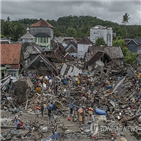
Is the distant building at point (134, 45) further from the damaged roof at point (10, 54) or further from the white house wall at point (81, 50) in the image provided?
the damaged roof at point (10, 54)

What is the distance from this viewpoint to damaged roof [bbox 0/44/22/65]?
22875 millimetres

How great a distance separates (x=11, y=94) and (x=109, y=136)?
30.5 feet

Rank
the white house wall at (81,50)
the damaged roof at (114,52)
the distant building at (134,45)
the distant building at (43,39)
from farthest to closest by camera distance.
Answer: the distant building at (134,45), the distant building at (43,39), the white house wall at (81,50), the damaged roof at (114,52)

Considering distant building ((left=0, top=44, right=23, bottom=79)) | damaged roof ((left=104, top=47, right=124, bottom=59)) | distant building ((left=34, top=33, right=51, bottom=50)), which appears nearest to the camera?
distant building ((left=0, top=44, right=23, bottom=79))

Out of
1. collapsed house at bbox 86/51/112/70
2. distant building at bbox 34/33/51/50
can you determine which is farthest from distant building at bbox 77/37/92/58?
collapsed house at bbox 86/51/112/70

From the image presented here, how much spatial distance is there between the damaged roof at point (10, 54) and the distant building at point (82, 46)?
2348 centimetres

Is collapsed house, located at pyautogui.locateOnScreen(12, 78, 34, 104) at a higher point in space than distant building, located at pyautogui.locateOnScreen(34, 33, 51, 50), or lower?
lower

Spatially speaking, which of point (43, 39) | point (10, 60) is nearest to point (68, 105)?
point (10, 60)

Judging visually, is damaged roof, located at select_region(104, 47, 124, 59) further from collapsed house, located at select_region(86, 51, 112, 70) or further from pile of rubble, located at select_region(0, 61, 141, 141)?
pile of rubble, located at select_region(0, 61, 141, 141)

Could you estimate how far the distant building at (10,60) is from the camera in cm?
2240

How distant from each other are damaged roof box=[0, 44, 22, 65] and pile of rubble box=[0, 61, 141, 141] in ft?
10.6

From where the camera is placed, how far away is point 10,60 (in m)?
23.0

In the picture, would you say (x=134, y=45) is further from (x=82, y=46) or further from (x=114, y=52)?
(x=114, y=52)

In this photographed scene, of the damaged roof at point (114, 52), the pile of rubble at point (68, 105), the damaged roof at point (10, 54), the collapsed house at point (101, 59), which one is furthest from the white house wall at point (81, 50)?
the damaged roof at point (10, 54)
